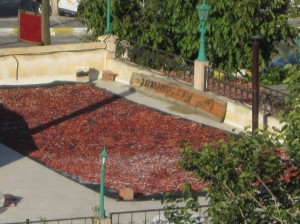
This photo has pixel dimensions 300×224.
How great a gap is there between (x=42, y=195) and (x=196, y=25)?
10061 mm

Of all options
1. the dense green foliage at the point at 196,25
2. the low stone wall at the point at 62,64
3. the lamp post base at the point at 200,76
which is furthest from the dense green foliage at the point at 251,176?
the dense green foliage at the point at 196,25

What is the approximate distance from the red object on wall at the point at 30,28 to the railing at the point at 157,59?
8.64ft

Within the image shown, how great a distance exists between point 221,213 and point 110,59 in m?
17.7

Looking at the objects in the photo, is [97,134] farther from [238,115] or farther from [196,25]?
[196,25]

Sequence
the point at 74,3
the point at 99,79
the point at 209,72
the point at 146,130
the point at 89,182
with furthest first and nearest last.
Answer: the point at 74,3
the point at 99,79
the point at 209,72
the point at 146,130
the point at 89,182

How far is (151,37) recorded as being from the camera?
99.5 ft

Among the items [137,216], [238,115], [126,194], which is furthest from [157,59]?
[137,216]

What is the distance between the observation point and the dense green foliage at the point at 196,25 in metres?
29.1

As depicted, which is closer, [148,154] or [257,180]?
[257,180]

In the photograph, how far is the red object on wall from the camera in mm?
31244

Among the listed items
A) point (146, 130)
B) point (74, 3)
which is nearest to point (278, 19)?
point (146, 130)

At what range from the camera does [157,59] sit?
1141 inches

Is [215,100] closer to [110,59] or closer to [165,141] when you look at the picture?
[165,141]

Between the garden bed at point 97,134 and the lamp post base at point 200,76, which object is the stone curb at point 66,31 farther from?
the lamp post base at point 200,76
